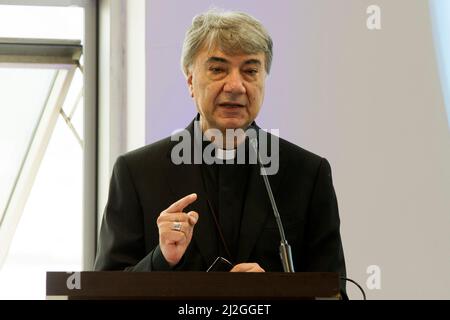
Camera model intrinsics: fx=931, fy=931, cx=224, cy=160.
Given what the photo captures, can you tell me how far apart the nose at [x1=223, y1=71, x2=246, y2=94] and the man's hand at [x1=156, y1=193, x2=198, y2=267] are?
461 millimetres

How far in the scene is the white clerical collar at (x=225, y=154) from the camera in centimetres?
231

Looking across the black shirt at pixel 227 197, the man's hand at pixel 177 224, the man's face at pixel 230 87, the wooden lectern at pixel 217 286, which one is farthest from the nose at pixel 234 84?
the wooden lectern at pixel 217 286

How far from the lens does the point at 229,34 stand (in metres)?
2.16

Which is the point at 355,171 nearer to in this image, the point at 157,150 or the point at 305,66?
the point at 305,66

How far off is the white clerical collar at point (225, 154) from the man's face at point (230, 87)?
115 mm

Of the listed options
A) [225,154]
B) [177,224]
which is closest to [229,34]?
[225,154]

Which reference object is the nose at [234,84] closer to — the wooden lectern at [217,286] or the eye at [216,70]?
the eye at [216,70]

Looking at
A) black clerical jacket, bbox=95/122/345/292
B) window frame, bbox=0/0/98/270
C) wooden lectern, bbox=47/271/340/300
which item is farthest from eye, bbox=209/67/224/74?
window frame, bbox=0/0/98/270

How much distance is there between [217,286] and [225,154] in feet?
2.93

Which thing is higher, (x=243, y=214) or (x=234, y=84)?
(x=234, y=84)

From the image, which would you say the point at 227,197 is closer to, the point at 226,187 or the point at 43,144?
the point at 226,187

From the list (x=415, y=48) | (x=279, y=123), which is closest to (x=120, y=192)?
(x=279, y=123)

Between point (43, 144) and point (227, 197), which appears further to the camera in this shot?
point (43, 144)

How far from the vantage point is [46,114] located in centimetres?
407
